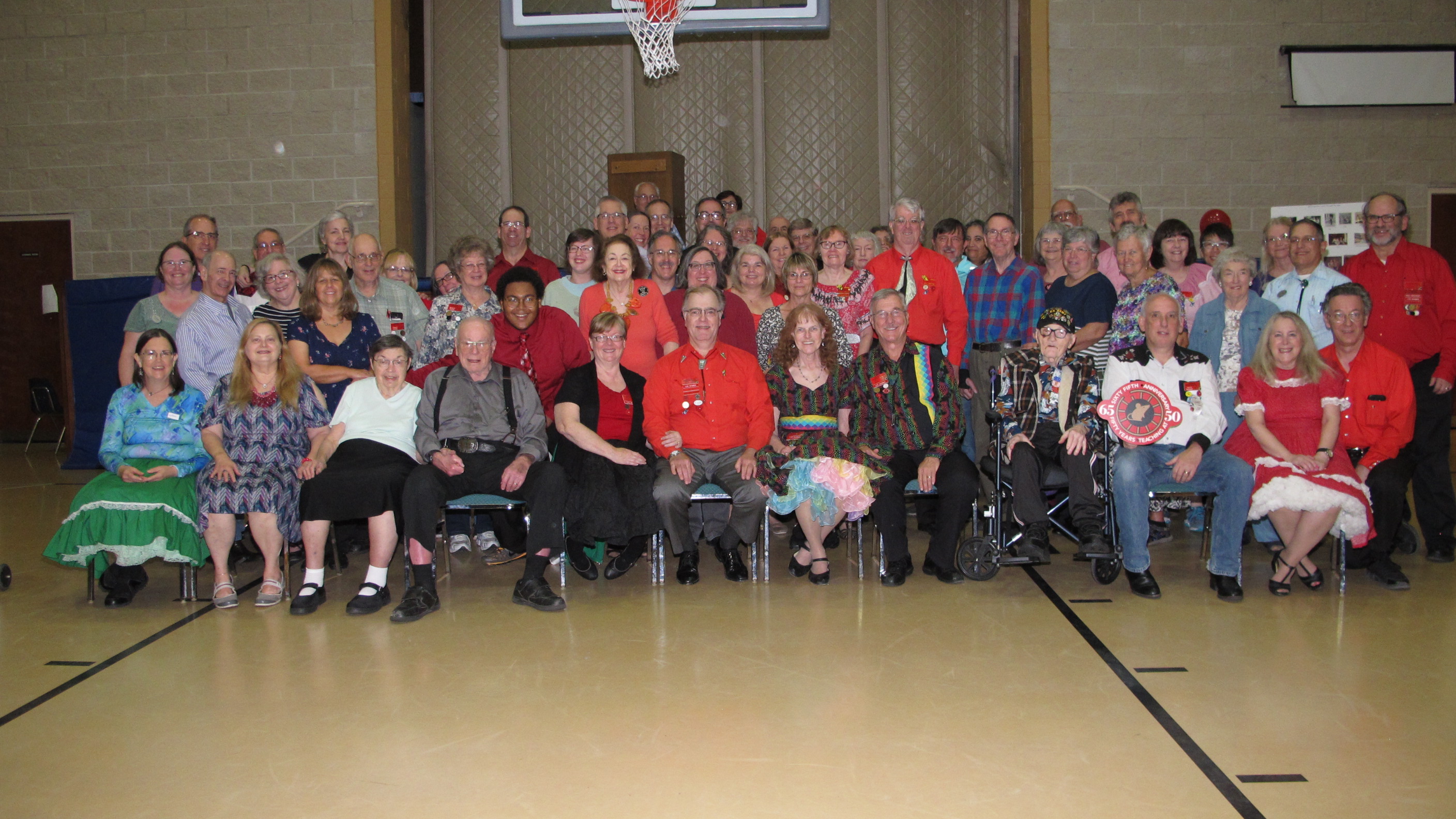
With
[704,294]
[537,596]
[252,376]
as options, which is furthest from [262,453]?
[704,294]

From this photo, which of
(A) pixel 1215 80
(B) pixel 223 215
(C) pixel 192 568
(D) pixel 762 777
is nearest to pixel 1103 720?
(D) pixel 762 777

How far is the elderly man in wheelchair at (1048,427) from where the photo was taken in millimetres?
3988

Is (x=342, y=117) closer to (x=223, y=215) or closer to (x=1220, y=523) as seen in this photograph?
(x=223, y=215)

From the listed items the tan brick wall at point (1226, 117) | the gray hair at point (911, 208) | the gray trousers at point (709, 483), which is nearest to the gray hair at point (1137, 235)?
the gray hair at point (911, 208)

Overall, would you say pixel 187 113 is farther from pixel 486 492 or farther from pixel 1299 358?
pixel 1299 358

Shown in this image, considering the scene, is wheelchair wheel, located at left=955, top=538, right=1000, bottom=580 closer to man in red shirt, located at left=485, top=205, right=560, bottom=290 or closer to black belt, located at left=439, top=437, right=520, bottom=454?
black belt, located at left=439, top=437, right=520, bottom=454

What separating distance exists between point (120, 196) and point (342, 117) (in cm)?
200

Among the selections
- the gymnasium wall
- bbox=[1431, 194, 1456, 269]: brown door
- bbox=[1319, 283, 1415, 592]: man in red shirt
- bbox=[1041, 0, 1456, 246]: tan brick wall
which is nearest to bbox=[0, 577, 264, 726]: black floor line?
bbox=[1319, 283, 1415, 592]: man in red shirt

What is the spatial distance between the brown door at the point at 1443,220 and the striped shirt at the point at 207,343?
8.26 meters

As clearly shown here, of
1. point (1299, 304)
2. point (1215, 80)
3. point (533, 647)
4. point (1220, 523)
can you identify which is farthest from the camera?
point (1215, 80)

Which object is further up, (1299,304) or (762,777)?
(1299,304)

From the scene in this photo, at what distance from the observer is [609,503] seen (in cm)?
402

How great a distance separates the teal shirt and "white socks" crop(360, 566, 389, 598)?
Result: 2.96 ft

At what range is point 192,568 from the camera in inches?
159
